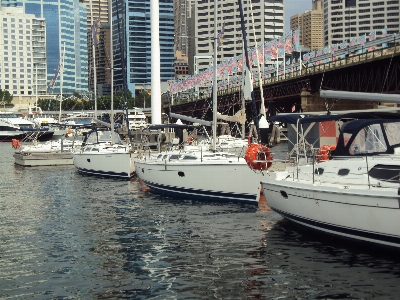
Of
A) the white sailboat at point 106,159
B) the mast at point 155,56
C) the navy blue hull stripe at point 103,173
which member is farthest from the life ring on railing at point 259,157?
the mast at point 155,56

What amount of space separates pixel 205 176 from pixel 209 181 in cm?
31

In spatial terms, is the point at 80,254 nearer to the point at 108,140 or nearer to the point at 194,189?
the point at 194,189

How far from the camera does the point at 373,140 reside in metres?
19.4

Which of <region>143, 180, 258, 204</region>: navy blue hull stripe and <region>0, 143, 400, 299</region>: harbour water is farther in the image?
<region>143, 180, 258, 204</region>: navy blue hull stripe

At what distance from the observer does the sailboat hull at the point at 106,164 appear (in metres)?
40.6

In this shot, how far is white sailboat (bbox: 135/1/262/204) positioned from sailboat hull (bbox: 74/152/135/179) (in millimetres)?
8676

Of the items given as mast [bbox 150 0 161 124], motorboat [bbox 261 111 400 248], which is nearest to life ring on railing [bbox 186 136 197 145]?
mast [bbox 150 0 161 124]

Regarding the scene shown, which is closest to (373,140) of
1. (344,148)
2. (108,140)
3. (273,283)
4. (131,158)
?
(344,148)

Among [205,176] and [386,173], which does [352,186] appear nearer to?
[386,173]

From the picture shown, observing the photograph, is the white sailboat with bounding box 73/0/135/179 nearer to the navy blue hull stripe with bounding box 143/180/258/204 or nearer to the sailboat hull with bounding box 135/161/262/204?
the navy blue hull stripe with bounding box 143/180/258/204

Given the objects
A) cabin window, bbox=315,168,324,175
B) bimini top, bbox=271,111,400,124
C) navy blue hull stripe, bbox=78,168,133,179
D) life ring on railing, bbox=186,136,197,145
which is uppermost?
bimini top, bbox=271,111,400,124

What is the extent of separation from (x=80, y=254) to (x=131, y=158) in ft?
72.6

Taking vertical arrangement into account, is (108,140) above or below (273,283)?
above

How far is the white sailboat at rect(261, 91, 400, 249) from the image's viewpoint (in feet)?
54.6
